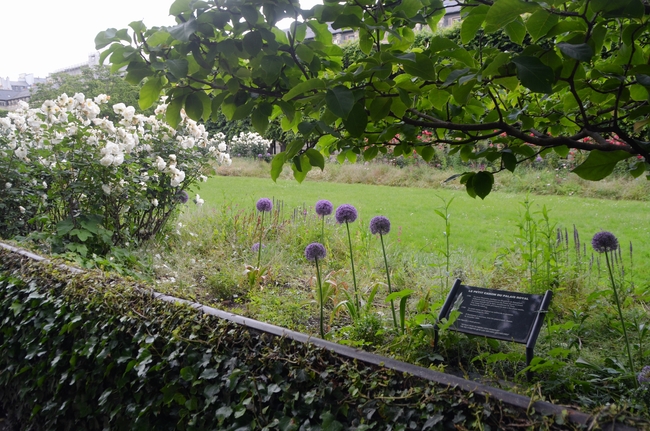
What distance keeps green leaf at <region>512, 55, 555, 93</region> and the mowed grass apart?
304 cm

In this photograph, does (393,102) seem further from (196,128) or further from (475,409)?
(196,128)

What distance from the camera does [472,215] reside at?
726cm

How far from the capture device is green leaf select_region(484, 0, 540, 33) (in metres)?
0.96

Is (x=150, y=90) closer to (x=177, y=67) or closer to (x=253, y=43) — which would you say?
(x=177, y=67)

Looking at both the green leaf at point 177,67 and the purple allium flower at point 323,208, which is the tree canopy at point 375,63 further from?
the purple allium flower at point 323,208

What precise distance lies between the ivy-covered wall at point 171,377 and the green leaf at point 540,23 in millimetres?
953

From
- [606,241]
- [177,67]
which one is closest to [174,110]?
[177,67]

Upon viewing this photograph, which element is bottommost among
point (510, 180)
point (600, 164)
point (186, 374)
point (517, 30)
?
point (510, 180)

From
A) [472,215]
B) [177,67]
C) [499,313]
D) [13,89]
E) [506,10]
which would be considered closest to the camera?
[506,10]

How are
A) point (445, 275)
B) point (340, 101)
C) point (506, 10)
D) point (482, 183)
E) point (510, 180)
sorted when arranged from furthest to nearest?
point (510, 180) → point (445, 275) → point (482, 183) → point (340, 101) → point (506, 10)

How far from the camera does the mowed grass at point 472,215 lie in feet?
→ 17.4

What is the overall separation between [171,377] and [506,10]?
175 cm

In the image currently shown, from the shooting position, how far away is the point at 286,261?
4555 millimetres

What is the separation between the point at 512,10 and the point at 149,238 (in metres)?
4.67
